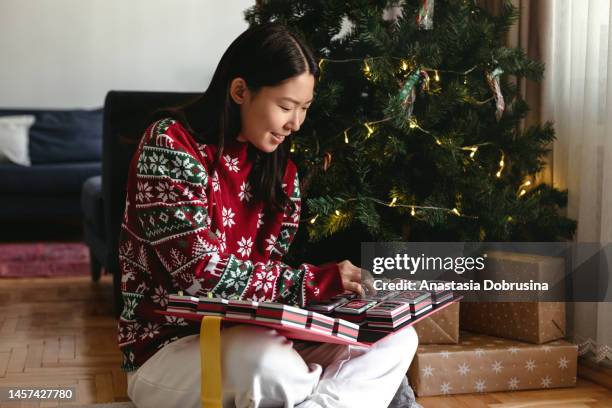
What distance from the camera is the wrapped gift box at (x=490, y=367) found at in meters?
1.75

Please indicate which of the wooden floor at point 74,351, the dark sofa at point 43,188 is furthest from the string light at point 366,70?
the dark sofa at point 43,188

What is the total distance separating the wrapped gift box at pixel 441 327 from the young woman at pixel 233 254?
1.05 ft

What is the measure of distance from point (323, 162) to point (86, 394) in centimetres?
69

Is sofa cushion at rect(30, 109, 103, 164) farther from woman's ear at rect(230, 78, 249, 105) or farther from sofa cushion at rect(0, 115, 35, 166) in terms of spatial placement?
woman's ear at rect(230, 78, 249, 105)

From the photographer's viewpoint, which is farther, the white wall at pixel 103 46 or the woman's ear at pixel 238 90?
the white wall at pixel 103 46

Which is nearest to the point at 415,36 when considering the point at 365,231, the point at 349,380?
the point at 365,231

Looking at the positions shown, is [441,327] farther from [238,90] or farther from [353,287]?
[238,90]

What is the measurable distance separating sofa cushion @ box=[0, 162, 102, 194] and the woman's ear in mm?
2659

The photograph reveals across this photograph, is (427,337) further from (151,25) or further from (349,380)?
(151,25)

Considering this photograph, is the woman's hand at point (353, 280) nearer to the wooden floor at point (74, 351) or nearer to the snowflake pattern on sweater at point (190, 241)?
the snowflake pattern on sweater at point (190, 241)

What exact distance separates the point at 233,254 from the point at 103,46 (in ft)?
11.4

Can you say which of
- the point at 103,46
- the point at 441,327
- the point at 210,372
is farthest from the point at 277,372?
the point at 103,46

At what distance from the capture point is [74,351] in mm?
2102

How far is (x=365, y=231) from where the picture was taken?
188cm
